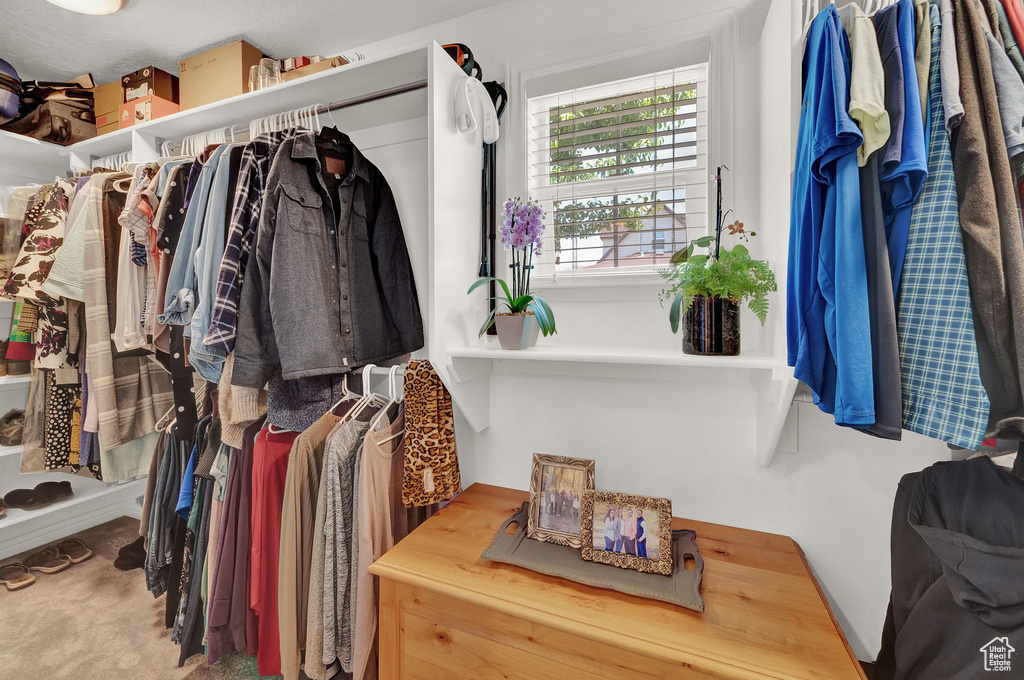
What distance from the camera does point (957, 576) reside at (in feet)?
2.71

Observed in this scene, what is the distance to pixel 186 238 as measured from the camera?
1432mm

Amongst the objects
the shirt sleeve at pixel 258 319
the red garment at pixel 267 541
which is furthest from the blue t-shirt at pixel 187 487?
the shirt sleeve at pixel 258 319

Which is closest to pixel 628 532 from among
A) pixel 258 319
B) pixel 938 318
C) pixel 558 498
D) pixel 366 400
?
pixel 558 498

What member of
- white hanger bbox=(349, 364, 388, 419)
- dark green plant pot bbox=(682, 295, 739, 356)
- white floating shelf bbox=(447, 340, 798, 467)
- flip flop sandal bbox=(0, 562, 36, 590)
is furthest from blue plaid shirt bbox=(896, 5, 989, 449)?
flip flop sandal bbox=(0, 562, 36, 590)

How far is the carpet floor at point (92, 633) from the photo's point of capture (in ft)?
5.04

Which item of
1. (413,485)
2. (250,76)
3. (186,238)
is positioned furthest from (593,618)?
(250,76)

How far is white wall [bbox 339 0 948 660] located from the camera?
118cm

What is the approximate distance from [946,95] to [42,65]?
11.0ft

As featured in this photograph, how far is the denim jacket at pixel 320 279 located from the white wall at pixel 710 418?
378mm

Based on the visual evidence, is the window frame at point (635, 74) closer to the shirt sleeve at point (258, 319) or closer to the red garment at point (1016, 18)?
the red garment at point (1016, 18)

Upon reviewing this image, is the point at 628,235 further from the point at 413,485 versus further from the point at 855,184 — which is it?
the point at 413,485

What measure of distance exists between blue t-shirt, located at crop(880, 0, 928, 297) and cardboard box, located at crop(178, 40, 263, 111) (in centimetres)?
201

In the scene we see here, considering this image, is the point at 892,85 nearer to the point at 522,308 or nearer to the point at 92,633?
the point at 522,308

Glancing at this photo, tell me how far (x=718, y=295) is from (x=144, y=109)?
7.68 ft
